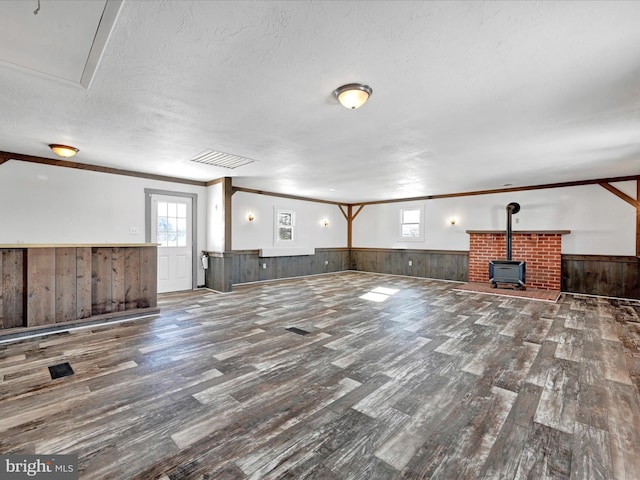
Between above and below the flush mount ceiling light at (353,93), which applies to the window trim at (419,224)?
below

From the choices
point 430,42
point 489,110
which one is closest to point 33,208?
point 430,42

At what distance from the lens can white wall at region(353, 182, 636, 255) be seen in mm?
5949

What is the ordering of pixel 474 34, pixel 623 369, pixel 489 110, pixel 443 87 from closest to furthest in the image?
1. pixel 474 34
2. pixel 443 87
3. pixel 623 369
4. pixel 489 110

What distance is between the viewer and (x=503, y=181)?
6344 millimetres

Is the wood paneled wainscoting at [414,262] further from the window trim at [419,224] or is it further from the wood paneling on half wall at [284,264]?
the wood paneling on half wall at [284,264]

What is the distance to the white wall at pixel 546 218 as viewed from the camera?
19.5 ft

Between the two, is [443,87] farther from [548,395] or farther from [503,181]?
[503,181]

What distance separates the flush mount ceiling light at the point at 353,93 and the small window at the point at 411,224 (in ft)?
22.1

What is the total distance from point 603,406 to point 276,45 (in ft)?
11.2

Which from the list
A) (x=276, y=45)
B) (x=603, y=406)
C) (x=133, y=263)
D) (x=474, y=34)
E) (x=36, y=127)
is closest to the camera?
(x=474, y=34)

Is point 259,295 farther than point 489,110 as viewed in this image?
Yes

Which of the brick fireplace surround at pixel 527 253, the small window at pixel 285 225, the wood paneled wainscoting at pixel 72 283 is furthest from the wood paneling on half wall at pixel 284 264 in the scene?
the brick fireplace surround at pixel 527 253

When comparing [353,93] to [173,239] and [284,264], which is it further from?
[284,264]

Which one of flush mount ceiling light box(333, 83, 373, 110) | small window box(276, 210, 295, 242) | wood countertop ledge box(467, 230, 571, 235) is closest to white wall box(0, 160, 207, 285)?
small window box(276, 210, 295, 242)
